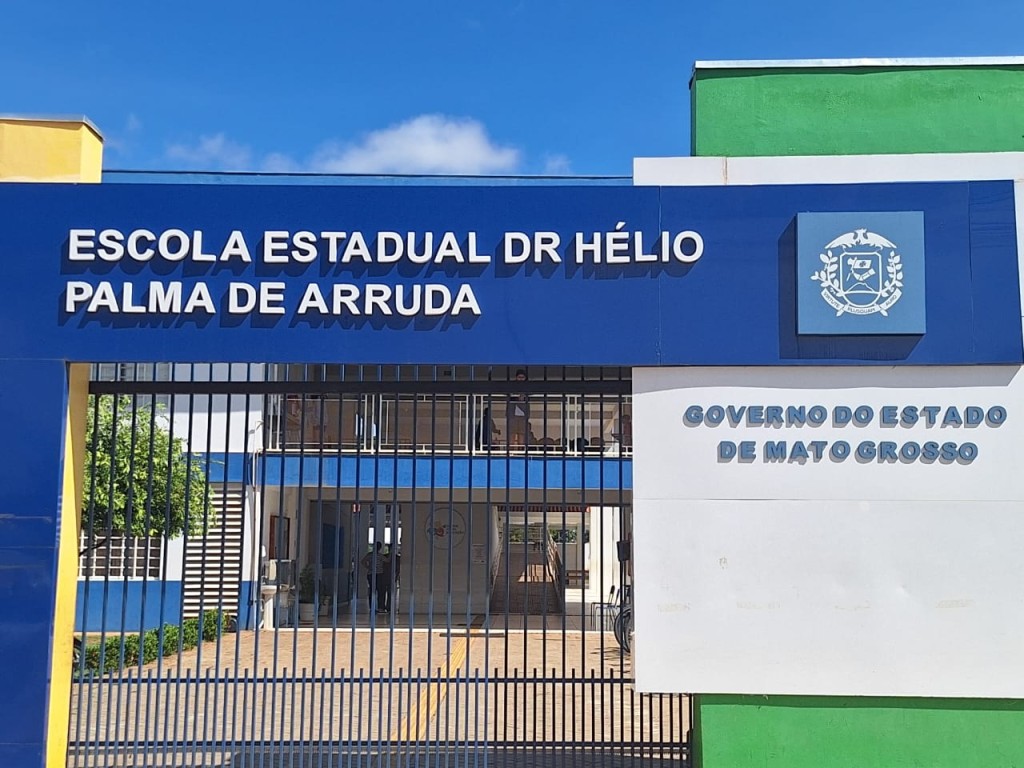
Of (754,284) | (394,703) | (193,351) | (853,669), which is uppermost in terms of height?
(754,284)

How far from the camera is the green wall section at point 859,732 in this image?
691 cm

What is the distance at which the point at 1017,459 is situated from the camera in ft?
22.8

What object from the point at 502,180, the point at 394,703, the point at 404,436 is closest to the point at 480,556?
the point at 404,436

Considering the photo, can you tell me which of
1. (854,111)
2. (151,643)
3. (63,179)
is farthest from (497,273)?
(151,643)

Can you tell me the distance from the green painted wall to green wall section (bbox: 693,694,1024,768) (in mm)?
3648

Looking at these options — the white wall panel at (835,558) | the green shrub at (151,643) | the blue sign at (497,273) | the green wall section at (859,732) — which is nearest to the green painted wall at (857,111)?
the blue sign at (497,273)

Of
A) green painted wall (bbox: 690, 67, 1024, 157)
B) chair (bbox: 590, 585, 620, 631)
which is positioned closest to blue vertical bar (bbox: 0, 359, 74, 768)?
chair (bbox: 590, 585, 620, 631)

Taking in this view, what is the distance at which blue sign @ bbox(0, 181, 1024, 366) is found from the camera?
23.2 feet

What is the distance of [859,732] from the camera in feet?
22.8

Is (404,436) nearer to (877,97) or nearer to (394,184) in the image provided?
(394,184)

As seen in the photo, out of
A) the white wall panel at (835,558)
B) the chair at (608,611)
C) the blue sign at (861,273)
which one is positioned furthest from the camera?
the chair at (608,611)

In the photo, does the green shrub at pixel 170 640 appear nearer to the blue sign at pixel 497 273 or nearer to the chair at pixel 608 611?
the chair at pixel 608 611

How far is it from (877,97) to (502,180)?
266cm

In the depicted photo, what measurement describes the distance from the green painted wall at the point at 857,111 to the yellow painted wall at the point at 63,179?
426 cm
